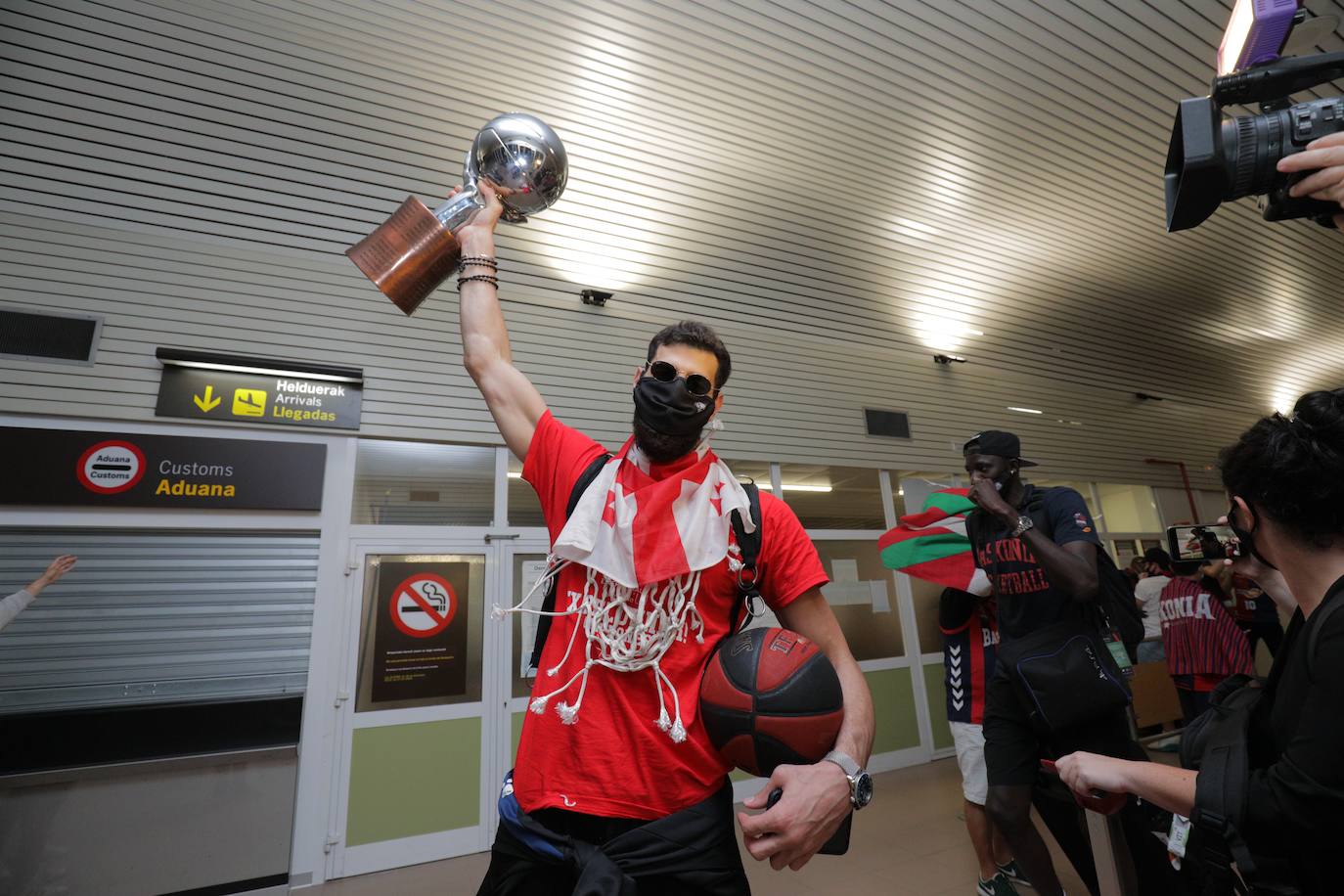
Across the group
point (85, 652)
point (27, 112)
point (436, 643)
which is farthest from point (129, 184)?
point (436, 643)

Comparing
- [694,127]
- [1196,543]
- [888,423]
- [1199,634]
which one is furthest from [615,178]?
[1199,634]

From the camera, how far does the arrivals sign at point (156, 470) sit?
3.72 m

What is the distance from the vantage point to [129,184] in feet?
13.4

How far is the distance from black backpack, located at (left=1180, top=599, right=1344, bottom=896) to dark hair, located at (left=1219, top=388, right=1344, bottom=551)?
0.19 meters

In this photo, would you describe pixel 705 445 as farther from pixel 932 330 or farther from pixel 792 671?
pixel 932 330

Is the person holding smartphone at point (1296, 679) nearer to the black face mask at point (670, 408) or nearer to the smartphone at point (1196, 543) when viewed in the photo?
the smartphone at point (1196, 543)

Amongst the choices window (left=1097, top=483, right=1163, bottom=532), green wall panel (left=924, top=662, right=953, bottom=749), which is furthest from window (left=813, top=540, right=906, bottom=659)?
window (left=1097, top=483, right=1163, bottom=532)

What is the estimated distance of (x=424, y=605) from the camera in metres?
4.41

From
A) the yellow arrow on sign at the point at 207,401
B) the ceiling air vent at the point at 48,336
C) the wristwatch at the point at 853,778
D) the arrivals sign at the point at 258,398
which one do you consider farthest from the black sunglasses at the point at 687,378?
the ceiling air vent at the point at 48,336

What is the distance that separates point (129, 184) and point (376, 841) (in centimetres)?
444

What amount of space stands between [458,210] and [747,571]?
1194 millimetres

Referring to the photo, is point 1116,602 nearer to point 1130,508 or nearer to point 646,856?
point 646,856

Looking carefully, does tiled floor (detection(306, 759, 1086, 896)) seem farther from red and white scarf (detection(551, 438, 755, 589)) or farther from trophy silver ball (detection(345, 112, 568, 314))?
trophy silver ball (detection(345, 112, 568, 314))

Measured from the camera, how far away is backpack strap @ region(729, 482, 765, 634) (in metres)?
1.27
